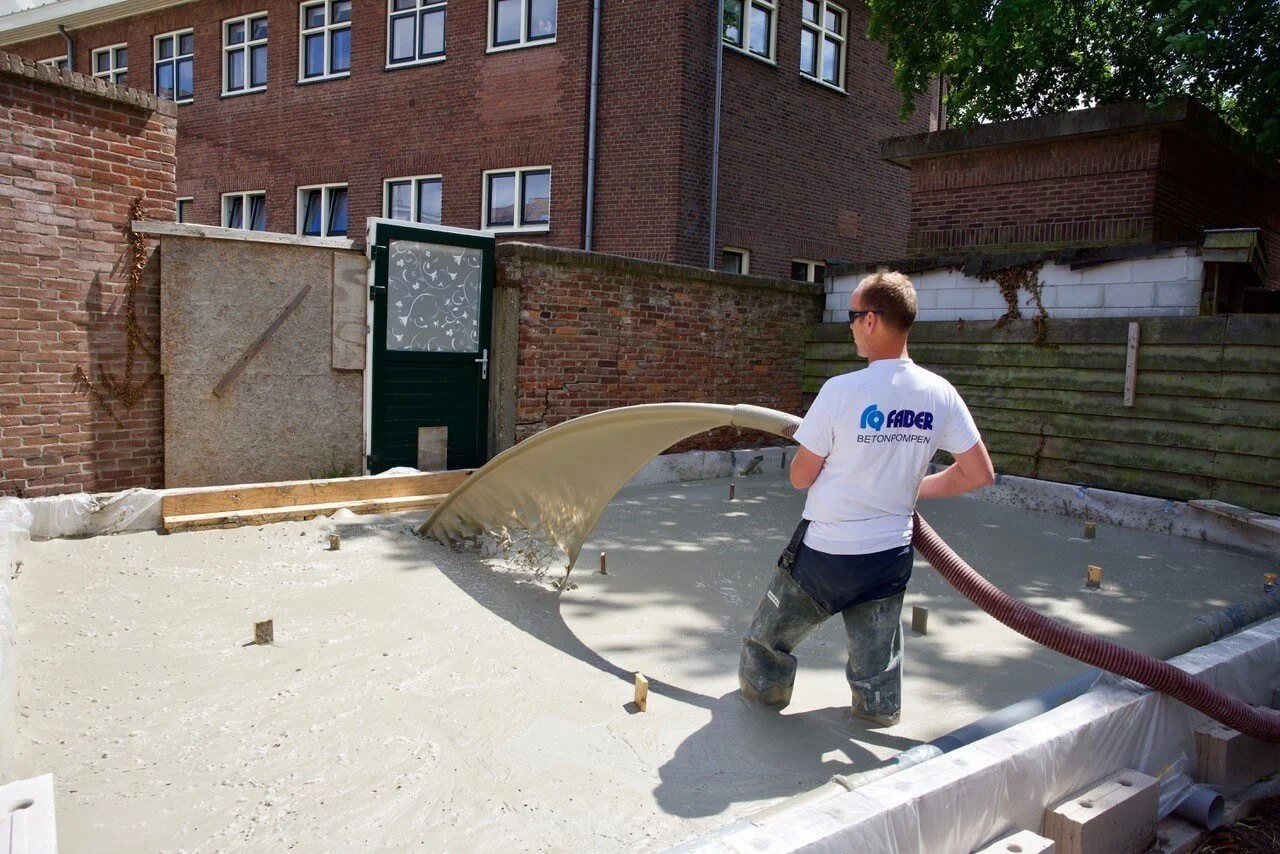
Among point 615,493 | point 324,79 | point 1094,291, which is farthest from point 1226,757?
point 324,79

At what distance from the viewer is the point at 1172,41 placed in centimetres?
1129

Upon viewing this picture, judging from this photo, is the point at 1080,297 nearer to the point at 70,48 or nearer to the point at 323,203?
the point at 323,203

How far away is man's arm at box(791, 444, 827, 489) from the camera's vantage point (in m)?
3.63

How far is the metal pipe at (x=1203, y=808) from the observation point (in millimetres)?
3350

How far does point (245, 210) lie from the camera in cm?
2033

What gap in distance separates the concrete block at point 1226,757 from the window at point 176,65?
22.9 metres

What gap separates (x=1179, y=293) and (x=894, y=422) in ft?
24.6

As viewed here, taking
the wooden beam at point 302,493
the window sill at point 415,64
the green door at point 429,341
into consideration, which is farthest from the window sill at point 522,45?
the wooden beam at point 302,493

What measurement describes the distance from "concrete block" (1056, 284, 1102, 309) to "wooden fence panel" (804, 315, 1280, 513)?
37 centimetres

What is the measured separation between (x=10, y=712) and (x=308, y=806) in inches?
52.6

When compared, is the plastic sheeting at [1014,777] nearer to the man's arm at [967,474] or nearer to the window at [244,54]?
the man's arm at [967,474]

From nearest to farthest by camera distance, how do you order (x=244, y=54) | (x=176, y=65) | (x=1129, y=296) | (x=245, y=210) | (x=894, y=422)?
(x=894, y=422) → (x=1129, y=296) → (x=244, y=54) → (x=245, y=210) → (x=176, y=65)

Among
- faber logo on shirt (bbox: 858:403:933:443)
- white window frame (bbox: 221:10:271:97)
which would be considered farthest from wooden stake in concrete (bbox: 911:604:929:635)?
white window frame (bbox: 221:10:271:97)

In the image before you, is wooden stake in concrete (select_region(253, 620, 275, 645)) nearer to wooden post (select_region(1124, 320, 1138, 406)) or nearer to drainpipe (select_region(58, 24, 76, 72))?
wooden post (select_region(1124, 320, 1138, 406))
